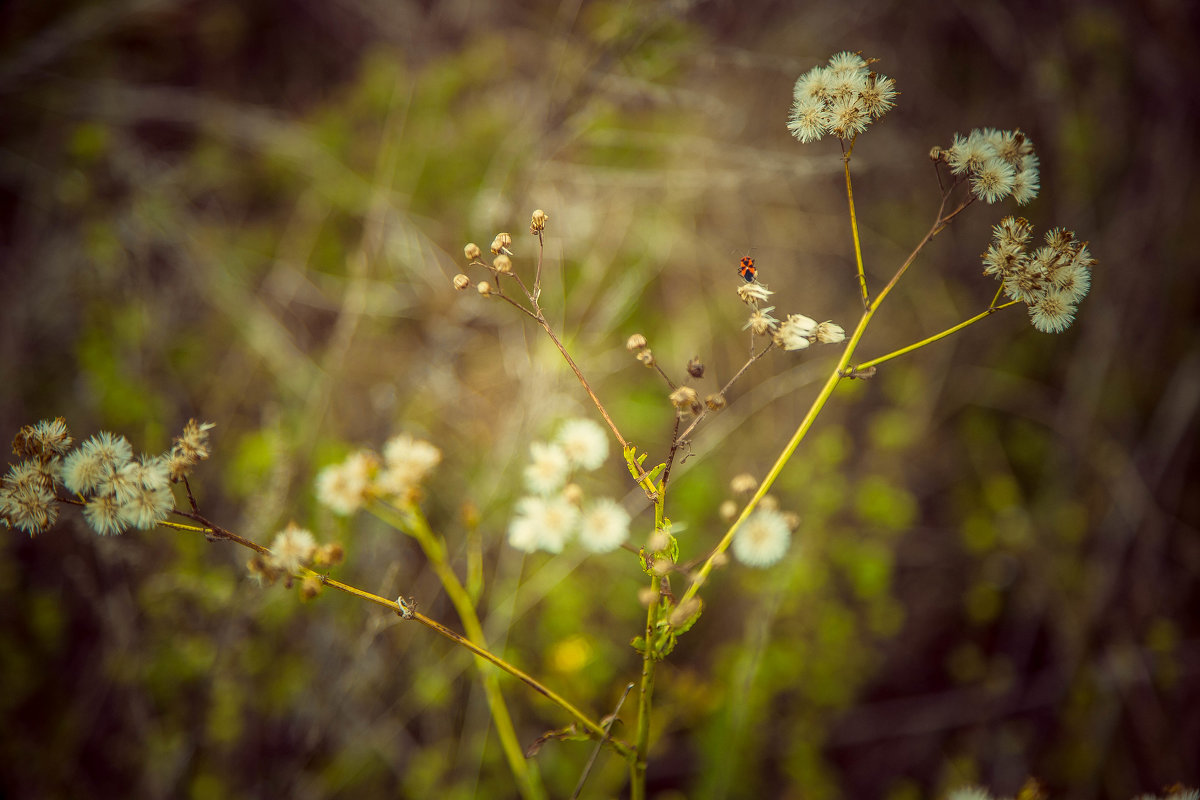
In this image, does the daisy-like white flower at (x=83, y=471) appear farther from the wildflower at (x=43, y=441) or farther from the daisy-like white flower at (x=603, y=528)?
the daisy-like white flower at (x=603, y=528)

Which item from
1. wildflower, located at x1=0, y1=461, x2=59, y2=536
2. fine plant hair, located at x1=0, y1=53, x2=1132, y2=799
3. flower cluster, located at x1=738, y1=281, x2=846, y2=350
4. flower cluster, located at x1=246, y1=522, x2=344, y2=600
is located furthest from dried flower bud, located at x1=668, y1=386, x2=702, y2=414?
wildflower, located at x1=0, y1=461, x2=59, y2=536

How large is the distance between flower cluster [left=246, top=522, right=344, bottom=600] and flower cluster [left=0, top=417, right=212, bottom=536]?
163 millimetres

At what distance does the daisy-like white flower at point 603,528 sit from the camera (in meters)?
0.98

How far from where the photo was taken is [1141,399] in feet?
8.99

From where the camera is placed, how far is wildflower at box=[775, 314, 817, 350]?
3.12 ft

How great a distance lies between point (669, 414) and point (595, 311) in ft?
2.02

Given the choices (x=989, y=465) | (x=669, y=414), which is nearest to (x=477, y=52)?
(x=669, y=414)

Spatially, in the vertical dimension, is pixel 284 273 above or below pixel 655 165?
below

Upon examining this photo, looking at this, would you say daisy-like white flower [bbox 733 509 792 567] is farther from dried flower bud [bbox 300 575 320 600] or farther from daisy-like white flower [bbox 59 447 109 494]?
daisy-like white flower [bbox 59 447 109 494]

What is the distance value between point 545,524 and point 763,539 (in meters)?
0.40

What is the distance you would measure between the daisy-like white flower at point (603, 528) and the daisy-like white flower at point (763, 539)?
0.20 meters

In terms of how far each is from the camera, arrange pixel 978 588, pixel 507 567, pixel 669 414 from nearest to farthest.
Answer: pixel 507 567
pixel 978 588
pixel 669 414

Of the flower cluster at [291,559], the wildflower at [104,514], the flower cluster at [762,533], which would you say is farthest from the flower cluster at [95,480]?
the flower cluster at [762,533]

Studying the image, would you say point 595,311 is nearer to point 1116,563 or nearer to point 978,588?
point 978,588
